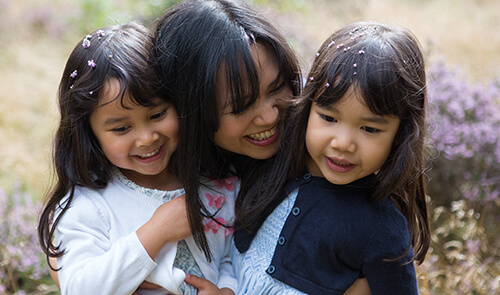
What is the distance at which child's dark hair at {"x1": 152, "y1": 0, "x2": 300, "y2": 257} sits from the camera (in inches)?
69.1

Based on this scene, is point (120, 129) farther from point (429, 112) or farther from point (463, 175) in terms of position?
point (463, 175)

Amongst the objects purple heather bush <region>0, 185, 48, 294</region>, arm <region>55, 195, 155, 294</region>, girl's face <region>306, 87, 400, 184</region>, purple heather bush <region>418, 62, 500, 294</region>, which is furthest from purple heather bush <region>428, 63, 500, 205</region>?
purple heather bush <region>0, 185, 48, 294</region>

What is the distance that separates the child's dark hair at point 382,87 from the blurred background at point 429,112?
0.97 ft

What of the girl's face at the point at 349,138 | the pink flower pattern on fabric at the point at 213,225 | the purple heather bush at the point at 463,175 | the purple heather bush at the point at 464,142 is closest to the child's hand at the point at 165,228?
the pink flower pattern on fabric at the point at 213,225

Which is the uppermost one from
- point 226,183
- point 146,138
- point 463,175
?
point 146,138

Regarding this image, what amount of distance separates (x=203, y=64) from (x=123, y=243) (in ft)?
2.15

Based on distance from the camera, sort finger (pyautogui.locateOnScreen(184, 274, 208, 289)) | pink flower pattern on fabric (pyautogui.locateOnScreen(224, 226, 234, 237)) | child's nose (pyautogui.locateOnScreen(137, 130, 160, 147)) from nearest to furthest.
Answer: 1. child's nose (pyautogui.locateOnScreen(137, 130, 160, 147))
2. finger (pyautogui.locateOnScreen(184, 274, 208, 289))
3. pink flower pattern on fabric (pyautogui.locateOnScreen(224, 226, 234, 237))

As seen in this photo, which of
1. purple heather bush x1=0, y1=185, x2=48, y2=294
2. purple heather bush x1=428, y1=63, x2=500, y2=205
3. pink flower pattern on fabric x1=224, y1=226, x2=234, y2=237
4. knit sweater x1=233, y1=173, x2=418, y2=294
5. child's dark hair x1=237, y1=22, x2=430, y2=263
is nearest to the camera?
child's dark hair x1=237, y1=22, x2=430, y2=263

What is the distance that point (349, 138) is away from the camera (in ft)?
5.27

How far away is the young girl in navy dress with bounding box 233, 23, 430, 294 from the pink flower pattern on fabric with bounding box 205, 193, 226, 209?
0.09 meters

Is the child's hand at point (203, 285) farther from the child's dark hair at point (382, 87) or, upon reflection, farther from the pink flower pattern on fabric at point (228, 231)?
the child's dark hair at point (382, 87)

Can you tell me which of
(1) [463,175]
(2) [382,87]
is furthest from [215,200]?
(1) [463,175]

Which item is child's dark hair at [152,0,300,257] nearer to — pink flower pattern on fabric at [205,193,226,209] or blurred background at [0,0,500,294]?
pink flower pattern on fabric at [205,193,226,209]

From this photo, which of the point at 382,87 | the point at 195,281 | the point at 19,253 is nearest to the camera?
the point at 382,87
